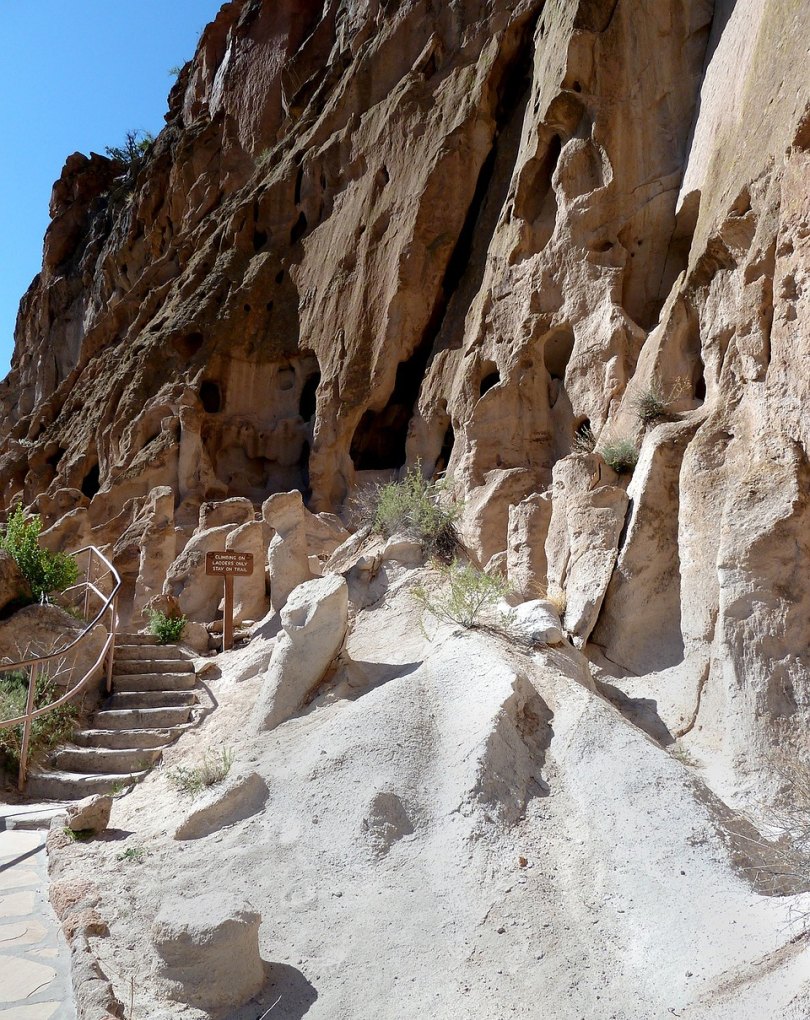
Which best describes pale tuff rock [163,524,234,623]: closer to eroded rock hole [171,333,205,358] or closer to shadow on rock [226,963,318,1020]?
eroded rock hole [171,333,205,358]

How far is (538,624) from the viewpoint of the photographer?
6359 millimetres

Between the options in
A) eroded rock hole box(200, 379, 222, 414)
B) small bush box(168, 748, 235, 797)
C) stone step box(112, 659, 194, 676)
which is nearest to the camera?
small bush box(168, 748, 235, 797)

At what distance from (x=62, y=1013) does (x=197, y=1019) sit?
21.6 inches

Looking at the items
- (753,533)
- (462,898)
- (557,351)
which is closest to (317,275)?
(557,351)

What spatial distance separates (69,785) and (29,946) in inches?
124

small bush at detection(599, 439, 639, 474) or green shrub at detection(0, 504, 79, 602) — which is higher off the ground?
small bush at detection(599, 439, 639, 474)

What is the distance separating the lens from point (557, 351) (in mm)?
13086

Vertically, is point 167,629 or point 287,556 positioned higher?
point 287,556

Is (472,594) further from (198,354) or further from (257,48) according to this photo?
(257,48)

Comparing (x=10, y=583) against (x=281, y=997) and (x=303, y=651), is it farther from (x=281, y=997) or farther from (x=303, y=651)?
(x=281, y=997)

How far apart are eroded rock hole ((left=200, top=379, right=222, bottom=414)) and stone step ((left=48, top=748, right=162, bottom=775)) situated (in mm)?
13610

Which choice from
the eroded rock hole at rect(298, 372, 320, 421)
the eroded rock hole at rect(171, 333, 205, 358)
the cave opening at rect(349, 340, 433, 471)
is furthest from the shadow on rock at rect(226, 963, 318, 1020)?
the eroded rock hole at rect(171, 333, 205, 358)

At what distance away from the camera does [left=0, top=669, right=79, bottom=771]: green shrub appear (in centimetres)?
730

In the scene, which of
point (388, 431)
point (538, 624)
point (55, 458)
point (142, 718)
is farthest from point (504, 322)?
point (55, 458)
